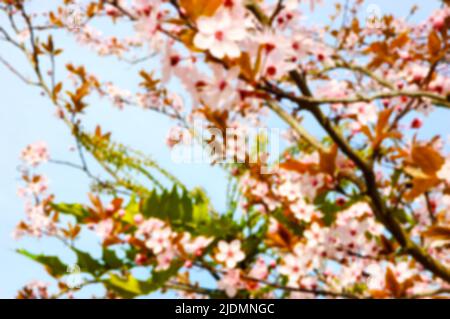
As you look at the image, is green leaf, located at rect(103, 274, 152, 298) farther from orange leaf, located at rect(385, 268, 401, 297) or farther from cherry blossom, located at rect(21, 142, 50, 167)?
cherry blossom, located at rect(21, 142, 50, 167)

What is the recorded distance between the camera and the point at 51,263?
245cm

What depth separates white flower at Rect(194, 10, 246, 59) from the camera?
0.80 meters

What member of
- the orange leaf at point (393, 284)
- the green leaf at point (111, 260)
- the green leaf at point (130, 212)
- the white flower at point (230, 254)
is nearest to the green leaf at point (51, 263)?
the green leaf at point (111, 260)

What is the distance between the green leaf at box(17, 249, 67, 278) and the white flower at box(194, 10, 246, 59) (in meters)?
2.00

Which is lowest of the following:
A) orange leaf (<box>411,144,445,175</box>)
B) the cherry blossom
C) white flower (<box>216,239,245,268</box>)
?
orange leaf (<box>411,144,445,175</box>)

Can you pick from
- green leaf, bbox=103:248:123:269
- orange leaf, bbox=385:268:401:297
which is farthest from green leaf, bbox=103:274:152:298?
orange leaf, bbox=385:268:401:297

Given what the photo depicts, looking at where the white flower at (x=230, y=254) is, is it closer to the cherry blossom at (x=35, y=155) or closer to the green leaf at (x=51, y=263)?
the green leaf at (x=51, y=263)

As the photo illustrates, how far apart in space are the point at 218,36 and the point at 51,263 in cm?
205

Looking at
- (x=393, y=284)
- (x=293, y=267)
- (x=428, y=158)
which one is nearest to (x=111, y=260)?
(x=293, y=267)

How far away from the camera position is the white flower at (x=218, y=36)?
31.4 inches

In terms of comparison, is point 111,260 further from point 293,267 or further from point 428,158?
point 428,158

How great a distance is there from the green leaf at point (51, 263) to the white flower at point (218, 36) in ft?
6.56
